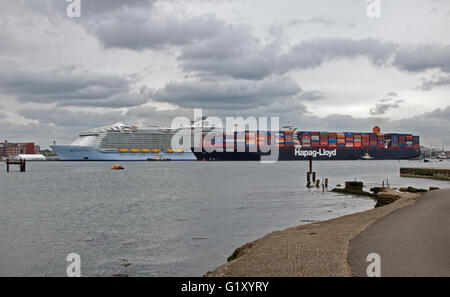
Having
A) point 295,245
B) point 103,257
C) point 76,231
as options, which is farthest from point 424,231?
point 76,231

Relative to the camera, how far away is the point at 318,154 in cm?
13862

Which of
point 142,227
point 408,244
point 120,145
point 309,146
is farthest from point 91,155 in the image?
point 408,244

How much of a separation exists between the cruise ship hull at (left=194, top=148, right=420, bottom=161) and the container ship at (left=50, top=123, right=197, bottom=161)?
964 centimetres

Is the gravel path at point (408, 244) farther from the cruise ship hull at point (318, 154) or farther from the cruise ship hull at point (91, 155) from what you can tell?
the cruise ship hull at point (318, 154)

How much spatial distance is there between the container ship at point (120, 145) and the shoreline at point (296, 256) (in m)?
102

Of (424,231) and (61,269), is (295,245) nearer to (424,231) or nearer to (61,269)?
(424,231)

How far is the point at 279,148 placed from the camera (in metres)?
132

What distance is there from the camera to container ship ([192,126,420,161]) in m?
120

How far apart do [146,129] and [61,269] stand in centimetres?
10408

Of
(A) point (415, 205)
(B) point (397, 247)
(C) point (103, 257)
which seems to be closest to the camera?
(B) point (397, 247)

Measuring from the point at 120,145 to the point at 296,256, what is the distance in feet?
351

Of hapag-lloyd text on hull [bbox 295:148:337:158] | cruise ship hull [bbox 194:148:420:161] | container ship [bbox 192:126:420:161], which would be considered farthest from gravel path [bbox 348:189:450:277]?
hapag-lloyd text on hull [bbox 295:148:337:158]

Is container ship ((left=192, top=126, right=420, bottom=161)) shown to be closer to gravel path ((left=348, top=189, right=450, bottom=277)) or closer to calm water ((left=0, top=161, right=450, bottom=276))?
calm water ((left=0, top=161, right=450, bottom=276))

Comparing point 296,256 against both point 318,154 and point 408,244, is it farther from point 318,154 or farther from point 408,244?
point 318,154
